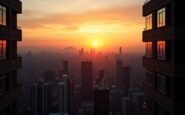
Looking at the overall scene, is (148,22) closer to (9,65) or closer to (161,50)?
(161,50)

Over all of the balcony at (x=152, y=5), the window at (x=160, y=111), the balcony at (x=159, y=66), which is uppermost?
the balcony at (x=152, y=5)

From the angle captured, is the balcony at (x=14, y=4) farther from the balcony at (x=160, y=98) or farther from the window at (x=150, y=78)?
the balcony at (x=160, y=98)

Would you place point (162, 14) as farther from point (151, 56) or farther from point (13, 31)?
point (13, 31)

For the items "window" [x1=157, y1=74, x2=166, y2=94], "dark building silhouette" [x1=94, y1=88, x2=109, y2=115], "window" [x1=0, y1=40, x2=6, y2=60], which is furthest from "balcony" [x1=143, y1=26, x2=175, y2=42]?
"dark building silhouette" [x1=94, y1=88, x2=109, y2=115]

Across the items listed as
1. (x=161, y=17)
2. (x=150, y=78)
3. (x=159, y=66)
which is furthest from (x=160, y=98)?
(x=161, y=17)

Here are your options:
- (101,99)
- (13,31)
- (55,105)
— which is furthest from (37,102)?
(13,31)

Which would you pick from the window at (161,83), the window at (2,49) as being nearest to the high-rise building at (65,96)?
the window at (2,49)
